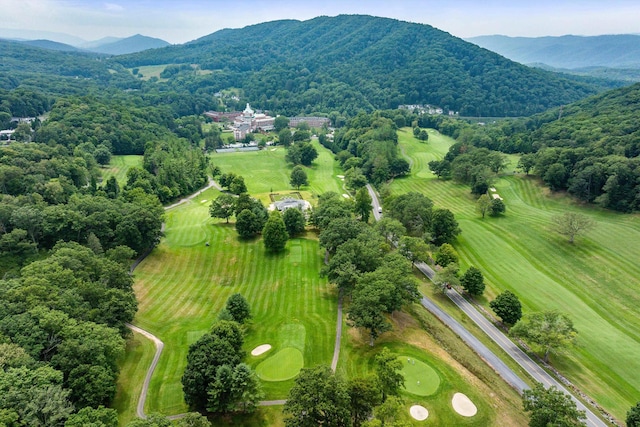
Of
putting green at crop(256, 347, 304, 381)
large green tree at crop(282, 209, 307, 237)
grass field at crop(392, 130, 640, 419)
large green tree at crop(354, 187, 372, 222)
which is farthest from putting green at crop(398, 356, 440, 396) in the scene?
large green tree at crop(354, 187, 372, 222)

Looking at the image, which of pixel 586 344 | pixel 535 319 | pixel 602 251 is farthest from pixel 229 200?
pixel 602 251

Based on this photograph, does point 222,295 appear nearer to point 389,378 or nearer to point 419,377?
point 419,377

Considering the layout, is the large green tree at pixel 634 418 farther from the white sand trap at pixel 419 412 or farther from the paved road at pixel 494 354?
the white sand trap at pixel 419 412

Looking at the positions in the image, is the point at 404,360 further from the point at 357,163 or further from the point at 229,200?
the point at 357,163

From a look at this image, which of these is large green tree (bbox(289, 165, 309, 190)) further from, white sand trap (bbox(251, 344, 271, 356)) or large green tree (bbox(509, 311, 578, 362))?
large green tree (bbox(509, 311, 578, 362))

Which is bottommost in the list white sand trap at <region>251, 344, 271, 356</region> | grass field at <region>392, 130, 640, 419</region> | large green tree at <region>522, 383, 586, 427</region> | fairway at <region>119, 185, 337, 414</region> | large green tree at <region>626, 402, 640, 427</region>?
fairway at <region>119, 185, 337, 414</region>

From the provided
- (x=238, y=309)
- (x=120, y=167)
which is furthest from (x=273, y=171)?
(x=238, y=309)

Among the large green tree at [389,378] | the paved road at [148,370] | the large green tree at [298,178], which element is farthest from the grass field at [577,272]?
the paved road at [148,370]
